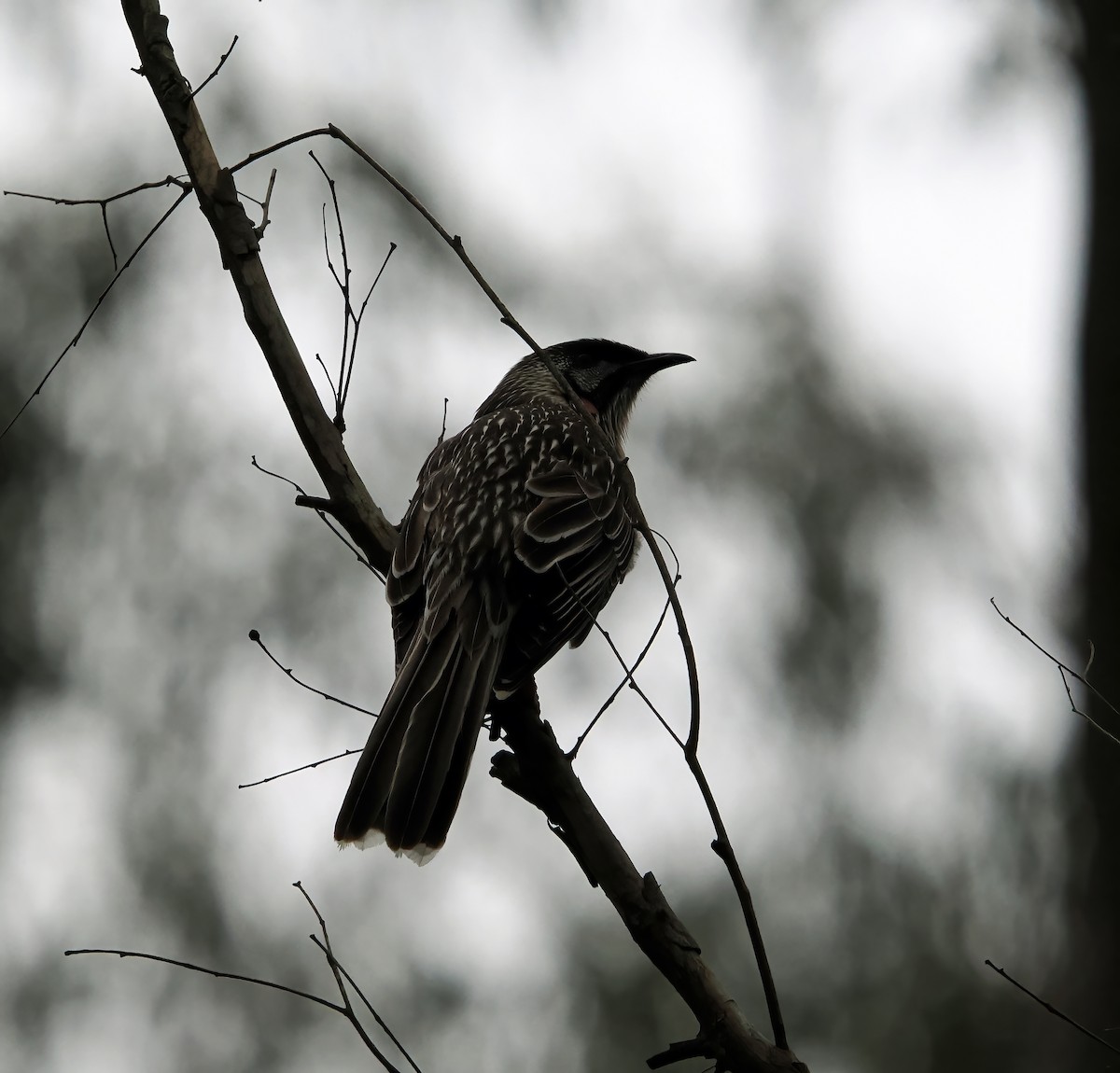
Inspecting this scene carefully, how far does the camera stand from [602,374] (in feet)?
20.1

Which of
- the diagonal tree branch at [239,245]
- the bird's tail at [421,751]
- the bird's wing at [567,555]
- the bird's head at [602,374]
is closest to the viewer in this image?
the bird's tail at [421,751]

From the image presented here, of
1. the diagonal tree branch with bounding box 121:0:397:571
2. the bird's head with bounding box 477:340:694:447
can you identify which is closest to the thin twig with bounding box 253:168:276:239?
the diagonal tree branch with bounding box 121:0:397:571

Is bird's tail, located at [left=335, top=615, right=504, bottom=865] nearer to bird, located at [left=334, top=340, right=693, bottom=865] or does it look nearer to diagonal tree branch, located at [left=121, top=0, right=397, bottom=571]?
bird, located at [left=334, top=340, right=693, bottom=865]

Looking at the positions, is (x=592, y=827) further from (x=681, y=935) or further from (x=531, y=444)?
(x=531, y=444)

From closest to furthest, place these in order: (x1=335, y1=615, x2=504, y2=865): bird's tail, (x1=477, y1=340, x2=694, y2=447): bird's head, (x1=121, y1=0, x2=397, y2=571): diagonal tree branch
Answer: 1. (x1=335, y1=615, x2=504, y2=865): bird's tail
2. (x1=121, y1=0, x2=397, y2=571): diagonal tree branch
3. (x1=477, y1=340, x2=694, y2=447): bird's head

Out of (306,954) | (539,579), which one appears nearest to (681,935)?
(539,579)

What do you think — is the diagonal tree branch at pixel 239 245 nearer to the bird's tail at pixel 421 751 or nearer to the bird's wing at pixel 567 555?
the bird's tail at pixel 421 751

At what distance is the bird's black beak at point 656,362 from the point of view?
20.0 ft

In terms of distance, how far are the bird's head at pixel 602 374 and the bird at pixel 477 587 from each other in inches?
35.1

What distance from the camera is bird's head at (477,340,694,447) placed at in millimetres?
6059

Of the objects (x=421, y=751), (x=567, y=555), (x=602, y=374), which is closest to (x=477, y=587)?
(x=567, y=555)

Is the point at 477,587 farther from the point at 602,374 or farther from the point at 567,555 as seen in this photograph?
the point at 602,374

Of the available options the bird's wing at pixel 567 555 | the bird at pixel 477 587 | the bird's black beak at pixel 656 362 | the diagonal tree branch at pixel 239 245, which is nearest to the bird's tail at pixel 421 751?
the bird at pixel 477 587

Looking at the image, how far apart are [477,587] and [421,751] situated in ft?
2.34
